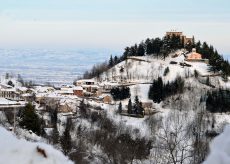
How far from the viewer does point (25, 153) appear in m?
0.95

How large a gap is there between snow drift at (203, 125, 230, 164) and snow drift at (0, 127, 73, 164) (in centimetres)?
25

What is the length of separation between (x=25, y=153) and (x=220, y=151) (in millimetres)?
334

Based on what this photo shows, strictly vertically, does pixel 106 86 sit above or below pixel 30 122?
above

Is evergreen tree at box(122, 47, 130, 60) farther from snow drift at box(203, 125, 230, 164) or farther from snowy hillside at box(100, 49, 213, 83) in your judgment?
snow drift at box(203, 125, 230, 164)

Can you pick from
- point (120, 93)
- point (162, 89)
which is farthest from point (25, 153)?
point (120, 93)

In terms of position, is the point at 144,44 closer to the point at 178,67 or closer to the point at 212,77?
the point at 178,67

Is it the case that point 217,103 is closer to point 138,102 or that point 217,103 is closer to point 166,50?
point 138,102

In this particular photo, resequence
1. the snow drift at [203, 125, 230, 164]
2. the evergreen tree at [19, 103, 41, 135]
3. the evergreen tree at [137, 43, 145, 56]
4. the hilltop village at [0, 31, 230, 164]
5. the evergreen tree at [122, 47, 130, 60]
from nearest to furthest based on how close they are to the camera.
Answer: the snow drift at [203, 125, 230, 164], the evergreen tree at [19, 103, 41, 135], the hilltop village at [0, 31, 230, 164], the evergreen tree at [137, 43, 145, 56], the evergreen tree at [122, 47, 130, 60]

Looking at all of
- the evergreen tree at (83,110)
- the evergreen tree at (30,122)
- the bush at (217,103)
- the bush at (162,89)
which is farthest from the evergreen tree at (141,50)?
the evergreen tree at (30,122)

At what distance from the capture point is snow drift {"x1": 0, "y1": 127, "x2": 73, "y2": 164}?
937 mm

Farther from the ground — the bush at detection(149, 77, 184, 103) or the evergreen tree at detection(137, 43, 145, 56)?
the evergreen tree at detection(137, 43, 145, 56)

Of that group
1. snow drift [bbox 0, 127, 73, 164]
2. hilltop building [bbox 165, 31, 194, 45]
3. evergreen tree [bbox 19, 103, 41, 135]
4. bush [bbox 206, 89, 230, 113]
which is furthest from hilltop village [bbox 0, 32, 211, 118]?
snow drift [bbox 0, 127, 73, 164]

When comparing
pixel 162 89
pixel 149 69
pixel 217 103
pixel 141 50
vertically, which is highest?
pixel 141 50

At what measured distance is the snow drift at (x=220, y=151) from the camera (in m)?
0.91
